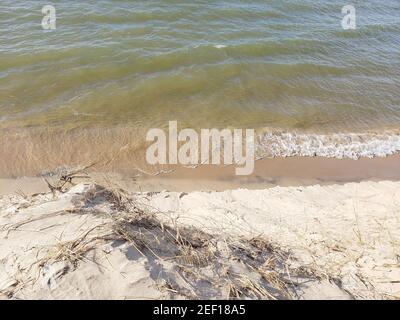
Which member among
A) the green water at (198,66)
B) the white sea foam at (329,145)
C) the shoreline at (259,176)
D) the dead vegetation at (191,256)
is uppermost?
the green water at (198,66)

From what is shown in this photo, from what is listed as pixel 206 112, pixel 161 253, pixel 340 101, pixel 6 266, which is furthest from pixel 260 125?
pixel 6 266

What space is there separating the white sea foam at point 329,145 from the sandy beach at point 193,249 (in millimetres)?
1513

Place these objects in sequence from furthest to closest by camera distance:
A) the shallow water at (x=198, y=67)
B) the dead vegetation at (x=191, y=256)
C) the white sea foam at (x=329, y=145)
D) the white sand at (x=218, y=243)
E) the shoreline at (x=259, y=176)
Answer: the shallow water at (x=198, y=67) < the white sea foam at (x=329, y=145) < the shoreline at (x=259, y=176) < the dead vegetation at (x=191, y=256) < the white sand at (x=218, y=243)

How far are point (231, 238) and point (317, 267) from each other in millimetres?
830

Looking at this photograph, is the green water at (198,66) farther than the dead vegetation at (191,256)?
Yes

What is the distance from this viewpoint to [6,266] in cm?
269

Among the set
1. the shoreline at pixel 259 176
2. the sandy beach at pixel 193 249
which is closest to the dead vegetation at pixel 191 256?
the sandy beach at pixel 193 249

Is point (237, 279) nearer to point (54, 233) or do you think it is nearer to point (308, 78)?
point (54, 233)

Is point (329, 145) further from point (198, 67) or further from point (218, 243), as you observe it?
point (218, 243)

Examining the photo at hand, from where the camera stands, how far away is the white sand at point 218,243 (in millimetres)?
2477

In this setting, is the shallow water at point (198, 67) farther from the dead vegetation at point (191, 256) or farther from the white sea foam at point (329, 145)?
the dead vegetation at point (191, 256)

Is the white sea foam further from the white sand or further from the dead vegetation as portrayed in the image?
the dead vegetation

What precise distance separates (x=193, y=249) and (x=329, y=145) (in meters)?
4.20

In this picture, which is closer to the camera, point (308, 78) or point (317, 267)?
point (317, 267)
